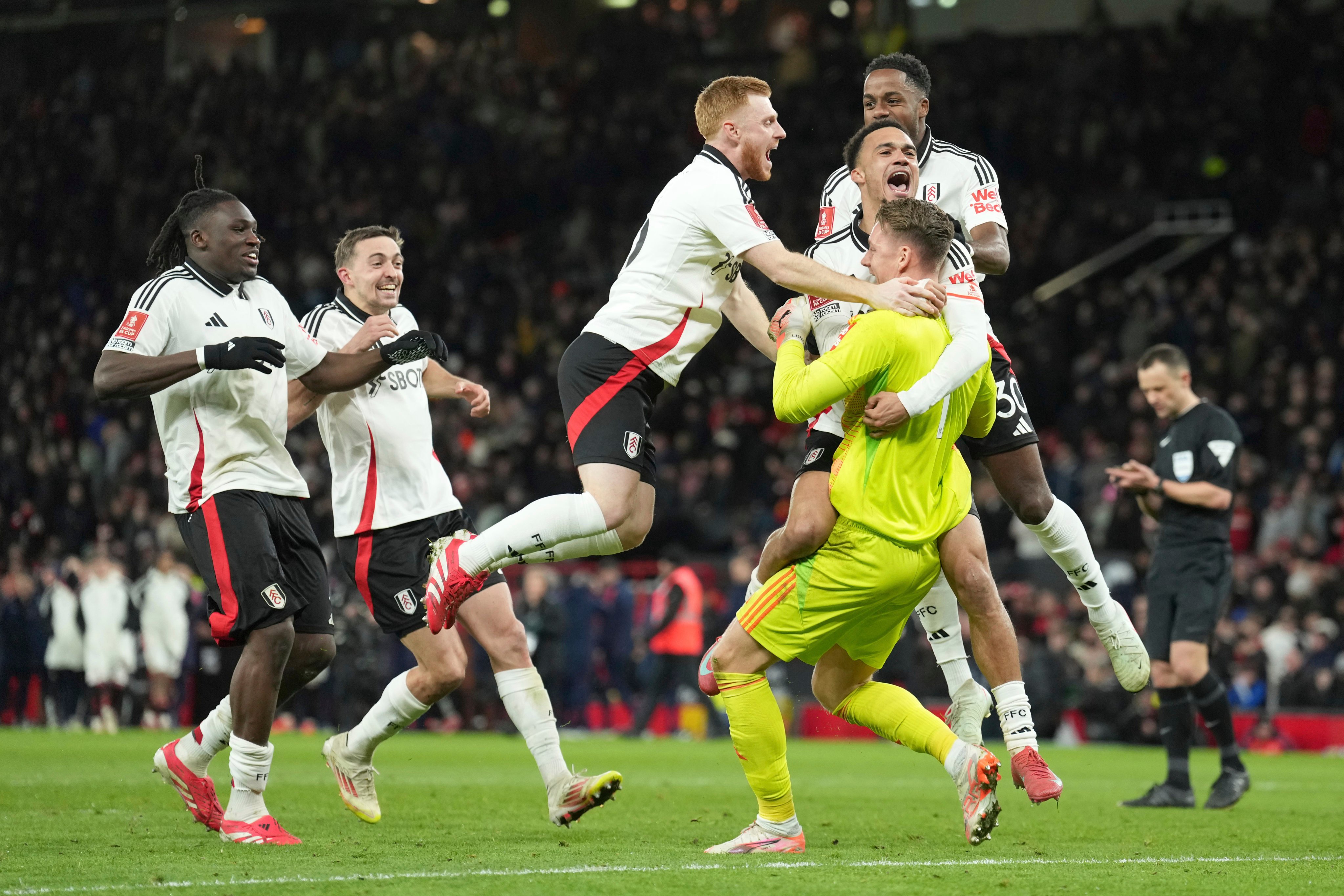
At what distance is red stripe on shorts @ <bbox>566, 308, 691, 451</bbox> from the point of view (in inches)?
267

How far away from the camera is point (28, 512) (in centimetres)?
2569

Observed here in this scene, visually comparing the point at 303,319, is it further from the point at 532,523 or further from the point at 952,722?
the point at 952,722

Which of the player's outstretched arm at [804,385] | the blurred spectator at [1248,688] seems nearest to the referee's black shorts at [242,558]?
the player's outstretched arm at [804,385]

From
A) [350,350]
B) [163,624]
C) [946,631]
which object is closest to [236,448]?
[350,350]

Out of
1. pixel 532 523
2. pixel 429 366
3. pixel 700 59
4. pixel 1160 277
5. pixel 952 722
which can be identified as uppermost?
pixel 700 59

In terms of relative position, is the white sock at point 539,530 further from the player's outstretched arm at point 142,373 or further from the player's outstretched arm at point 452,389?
the player's outstretched arm at point 142,373

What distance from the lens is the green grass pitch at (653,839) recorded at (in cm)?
541

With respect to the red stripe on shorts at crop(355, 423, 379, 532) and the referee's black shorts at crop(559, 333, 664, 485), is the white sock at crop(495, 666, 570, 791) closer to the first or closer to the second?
the red stripe on shorts at crop(355, 423, 379, 532)

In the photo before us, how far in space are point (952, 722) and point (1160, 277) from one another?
668 inches

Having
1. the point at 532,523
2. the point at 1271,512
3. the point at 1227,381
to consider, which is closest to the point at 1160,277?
the point at 1227,381

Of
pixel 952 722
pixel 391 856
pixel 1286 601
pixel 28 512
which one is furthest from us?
pixel 28 512

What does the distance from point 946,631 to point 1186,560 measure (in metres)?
3.00

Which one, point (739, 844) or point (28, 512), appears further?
point (28, 512)

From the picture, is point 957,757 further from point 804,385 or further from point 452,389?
point 452,389
